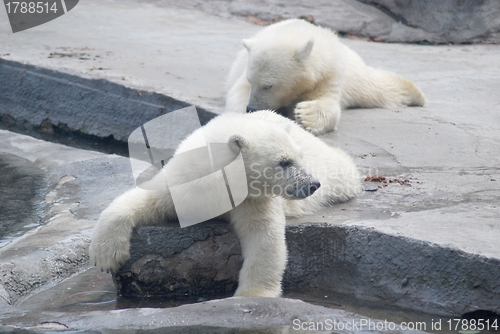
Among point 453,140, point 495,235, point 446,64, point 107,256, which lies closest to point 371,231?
point 495,235

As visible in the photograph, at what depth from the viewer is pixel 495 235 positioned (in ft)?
9.49

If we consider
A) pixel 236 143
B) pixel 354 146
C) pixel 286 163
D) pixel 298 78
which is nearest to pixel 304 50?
pixel 298 78

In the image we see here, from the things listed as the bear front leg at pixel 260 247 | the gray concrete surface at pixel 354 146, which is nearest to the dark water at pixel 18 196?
the gray concrete surface at pixel 354 146

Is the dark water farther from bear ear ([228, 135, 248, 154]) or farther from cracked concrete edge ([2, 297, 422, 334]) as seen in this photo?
bear ear ([228, 135, 248, 154])

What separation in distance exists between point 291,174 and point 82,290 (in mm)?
1118

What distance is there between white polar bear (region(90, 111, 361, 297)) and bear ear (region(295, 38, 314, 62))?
193 cm

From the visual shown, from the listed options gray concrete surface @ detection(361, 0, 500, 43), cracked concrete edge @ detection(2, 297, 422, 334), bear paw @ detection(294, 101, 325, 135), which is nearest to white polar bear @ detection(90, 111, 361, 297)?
cracked concrete edge @ detection(2, 297, 422, 334)

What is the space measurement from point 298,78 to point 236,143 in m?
2.22

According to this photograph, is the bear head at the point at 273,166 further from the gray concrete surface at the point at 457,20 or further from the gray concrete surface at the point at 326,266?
the gray concrete surface at the point at 457,20

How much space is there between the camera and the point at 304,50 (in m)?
4.88

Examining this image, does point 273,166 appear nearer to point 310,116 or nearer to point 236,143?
point 236,143

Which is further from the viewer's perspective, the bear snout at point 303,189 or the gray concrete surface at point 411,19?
the gray concrete surface at point 411,19

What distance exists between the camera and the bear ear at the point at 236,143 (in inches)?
111

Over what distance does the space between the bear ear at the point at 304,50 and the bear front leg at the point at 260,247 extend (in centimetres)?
215
